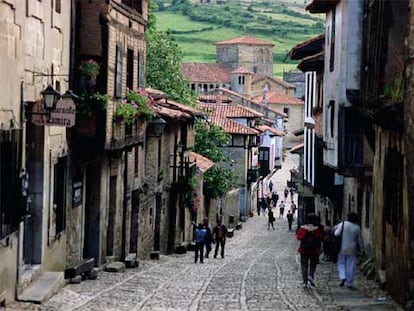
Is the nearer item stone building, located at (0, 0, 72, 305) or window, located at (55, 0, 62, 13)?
stone building, located at (0, 0, 72, 305)

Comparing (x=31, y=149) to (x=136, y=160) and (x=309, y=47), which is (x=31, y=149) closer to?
(x=136, y=160)

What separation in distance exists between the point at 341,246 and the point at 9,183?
7.36m

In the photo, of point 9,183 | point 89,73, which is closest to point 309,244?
point 89,73

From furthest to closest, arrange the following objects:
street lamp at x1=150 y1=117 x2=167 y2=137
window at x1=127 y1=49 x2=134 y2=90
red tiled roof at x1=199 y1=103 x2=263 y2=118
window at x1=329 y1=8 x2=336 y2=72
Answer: red tiled roof at x1=199 y1=103 x2=263 y2=118 < street lamp at x1=150 y1=117 x2=167 y2=137 < window at x1=329 y1=8 x2=336 y2=72 < window at x1=127 y1=49 x2=134 y2=90

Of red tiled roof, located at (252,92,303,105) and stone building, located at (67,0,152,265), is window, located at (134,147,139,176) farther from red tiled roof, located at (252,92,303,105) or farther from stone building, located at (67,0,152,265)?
red tiled roof, located at (252,92,303,105)

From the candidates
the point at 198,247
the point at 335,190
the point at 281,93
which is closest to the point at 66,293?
the point at 198,247

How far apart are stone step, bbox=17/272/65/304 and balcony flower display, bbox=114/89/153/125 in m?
5.93

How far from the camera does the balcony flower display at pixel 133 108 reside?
77.8 ft

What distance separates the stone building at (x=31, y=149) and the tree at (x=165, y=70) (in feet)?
117

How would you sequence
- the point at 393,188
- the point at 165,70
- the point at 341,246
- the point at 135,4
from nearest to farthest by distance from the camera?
the point at 393,188 < the point at 341,246 < the point at 135,4 < the point at 165,70

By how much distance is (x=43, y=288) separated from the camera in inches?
666

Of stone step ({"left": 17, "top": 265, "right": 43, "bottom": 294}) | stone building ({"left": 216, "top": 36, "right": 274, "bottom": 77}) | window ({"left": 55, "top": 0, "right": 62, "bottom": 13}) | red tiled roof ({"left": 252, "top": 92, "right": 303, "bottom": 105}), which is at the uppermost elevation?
stone building ({"left": 216, "top": 36, "right": 274, "bottom": 77})

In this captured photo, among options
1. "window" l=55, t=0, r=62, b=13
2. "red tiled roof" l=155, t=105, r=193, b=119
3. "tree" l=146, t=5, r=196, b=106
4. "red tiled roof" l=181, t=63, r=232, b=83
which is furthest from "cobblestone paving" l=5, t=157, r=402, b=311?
"red tiled roof" l=181, t=63, r=232, b=83

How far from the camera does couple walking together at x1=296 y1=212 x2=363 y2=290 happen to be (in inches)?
766
